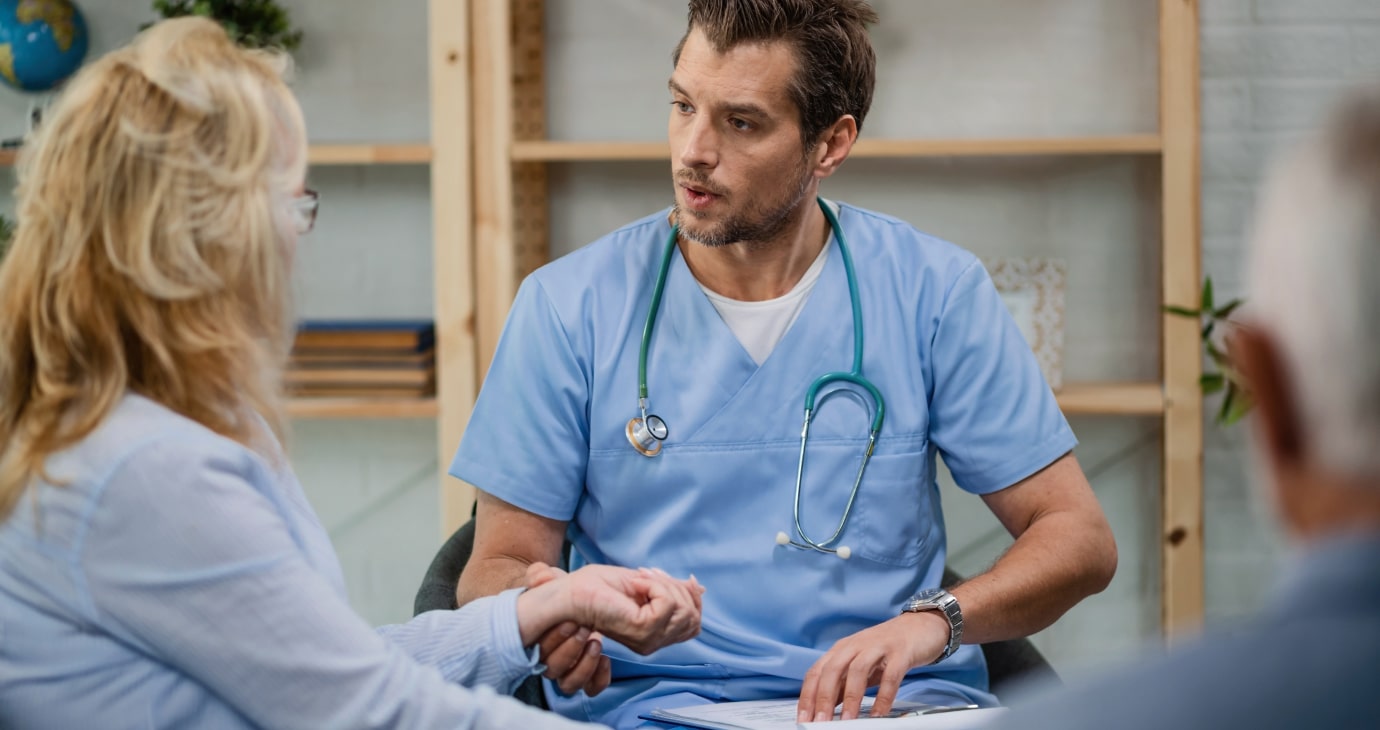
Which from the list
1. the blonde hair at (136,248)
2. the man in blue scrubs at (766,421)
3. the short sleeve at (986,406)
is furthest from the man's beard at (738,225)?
the blonde hair at (136,248)

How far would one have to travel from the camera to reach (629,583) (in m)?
1.23

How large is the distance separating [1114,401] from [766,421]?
103cm

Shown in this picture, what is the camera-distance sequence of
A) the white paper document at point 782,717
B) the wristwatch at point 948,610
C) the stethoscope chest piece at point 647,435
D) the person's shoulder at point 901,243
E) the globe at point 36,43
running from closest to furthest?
the white paper document at point 782,717
the wristwatch at point 948,610
the stethoscope chest piece at point 647,435
the person's shoulder at point 901,243
the globe at point 36,43


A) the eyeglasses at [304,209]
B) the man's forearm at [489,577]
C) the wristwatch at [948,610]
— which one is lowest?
the wristwatch at [948,610]

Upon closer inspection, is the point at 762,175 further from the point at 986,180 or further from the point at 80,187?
the point at 986,180

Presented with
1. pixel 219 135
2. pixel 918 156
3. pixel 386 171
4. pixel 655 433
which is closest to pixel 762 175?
pixel 655 433

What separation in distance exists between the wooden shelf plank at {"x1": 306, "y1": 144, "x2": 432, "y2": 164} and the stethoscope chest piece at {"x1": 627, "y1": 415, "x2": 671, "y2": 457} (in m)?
0.99

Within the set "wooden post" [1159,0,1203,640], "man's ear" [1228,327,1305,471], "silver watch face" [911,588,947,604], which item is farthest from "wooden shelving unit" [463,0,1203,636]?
"man's ear" [1228,327,1305,471]

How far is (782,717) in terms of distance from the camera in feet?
4.20

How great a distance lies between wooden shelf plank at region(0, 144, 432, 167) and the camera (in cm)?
229

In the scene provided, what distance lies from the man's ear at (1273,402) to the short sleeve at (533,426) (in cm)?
101

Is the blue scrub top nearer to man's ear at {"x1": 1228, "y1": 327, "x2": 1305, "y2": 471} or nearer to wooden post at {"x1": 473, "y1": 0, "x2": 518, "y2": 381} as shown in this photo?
wooden post at {"x1": 473, "y1": 0, "x2": 518, "y2": 381}

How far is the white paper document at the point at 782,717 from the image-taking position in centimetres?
114

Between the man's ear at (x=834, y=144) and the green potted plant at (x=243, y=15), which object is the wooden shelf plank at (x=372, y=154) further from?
the man's ear at (x=834, y=144)
